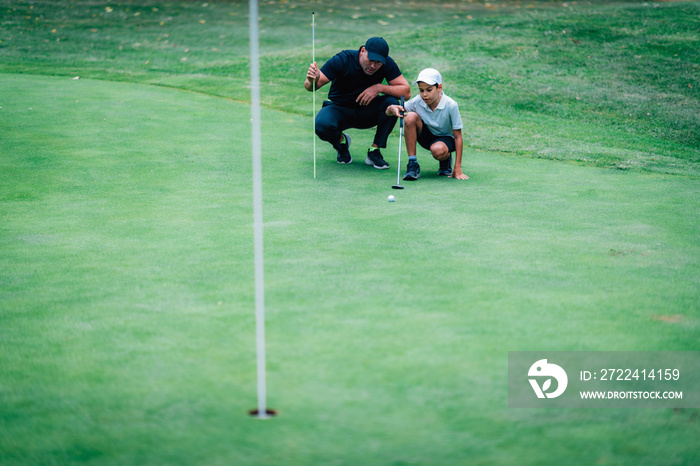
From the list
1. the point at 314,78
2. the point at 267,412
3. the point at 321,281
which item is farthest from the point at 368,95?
the point at 267,412

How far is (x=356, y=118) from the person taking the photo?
674 centimetres

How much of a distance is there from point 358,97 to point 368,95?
0.11 m

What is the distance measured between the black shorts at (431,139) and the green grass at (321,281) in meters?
0.32

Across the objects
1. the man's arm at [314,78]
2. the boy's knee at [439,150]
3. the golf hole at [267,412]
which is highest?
the man's arm at [314,78]

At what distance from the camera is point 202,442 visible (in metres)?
2.12

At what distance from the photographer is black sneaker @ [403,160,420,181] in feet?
19.9

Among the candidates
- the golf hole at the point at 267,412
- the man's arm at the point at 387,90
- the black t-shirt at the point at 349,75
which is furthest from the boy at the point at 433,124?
the golf hole at the point at 267,412

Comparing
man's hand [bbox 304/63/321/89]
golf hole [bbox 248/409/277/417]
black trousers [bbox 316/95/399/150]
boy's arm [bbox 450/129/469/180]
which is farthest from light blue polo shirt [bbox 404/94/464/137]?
golf hole [bbox 248/409/277/417]

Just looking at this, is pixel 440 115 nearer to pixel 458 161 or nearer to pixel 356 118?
pixel 458 161

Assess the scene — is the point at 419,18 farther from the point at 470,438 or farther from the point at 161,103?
the point at 470,438

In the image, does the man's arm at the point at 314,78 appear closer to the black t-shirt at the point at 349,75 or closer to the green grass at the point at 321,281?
the black t-shirt at the point at 349,75

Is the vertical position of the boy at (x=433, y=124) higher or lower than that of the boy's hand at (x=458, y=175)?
higher

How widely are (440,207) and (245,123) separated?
3.71 metres

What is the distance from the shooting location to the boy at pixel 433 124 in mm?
6102
